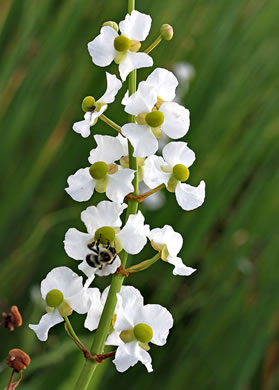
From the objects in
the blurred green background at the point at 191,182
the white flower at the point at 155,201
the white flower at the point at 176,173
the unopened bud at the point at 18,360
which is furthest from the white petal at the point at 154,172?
the white flower at the point at 155,201

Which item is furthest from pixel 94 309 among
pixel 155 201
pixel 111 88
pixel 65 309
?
pixel 155 201

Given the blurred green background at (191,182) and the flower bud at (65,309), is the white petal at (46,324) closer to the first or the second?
the flower bud at (65,309)

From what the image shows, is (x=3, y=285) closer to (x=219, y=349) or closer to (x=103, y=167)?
(x=219, y=349)

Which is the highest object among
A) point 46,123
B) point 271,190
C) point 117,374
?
point 271,190

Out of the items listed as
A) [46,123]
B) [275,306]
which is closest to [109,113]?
[46,123]

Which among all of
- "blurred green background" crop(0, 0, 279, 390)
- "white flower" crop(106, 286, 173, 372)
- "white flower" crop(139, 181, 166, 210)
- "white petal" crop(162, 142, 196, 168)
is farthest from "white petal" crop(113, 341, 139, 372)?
"white flower" crop(139, 181, 166, 210)

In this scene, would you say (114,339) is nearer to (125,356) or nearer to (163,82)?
(125,356)
